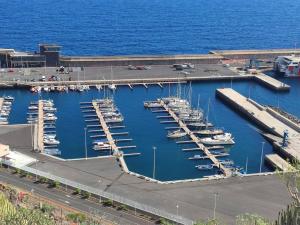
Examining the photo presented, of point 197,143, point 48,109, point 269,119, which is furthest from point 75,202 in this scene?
point 269,119

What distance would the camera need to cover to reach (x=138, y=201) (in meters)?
50.9

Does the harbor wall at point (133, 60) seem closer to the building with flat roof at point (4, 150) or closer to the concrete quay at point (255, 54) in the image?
the concrete quay at point (255, 54)

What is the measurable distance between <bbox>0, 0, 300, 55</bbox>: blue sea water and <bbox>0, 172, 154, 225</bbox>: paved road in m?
74.7

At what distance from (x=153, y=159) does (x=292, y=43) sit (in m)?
90.8

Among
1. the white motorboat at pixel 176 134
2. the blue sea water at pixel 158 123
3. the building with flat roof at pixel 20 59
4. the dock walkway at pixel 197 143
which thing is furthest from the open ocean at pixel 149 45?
the building with flat roof at pixel 20 59

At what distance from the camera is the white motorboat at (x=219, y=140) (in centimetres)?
7031

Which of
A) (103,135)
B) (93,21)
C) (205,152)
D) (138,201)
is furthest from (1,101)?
(93,21)

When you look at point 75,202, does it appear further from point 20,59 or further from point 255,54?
point 255,54

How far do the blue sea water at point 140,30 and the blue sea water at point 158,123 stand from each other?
35.4 meters

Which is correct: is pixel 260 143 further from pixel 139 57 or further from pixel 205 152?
pixel 139 57

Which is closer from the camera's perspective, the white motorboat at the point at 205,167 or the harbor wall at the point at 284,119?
the white motorboat at the point at 205,167

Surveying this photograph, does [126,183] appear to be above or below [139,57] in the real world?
below

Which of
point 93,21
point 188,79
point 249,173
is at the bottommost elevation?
point 249,173

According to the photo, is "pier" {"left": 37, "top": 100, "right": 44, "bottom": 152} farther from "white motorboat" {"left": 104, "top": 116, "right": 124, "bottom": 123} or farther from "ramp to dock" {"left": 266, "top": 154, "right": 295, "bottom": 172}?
"ramp to dock" {"left": 266, "top": 154, "right": 295, "bottom": 172}
